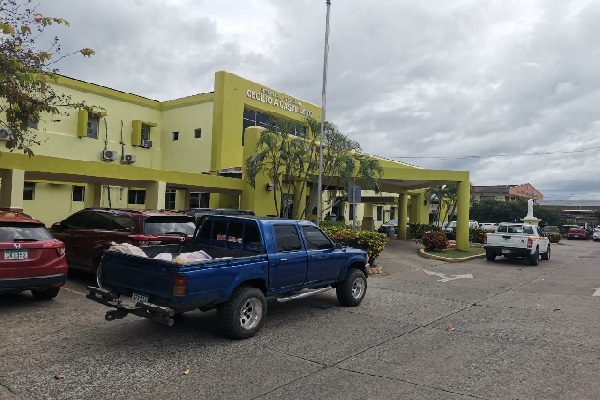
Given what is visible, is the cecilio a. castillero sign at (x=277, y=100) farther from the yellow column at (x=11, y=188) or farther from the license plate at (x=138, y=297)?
the license plate at (x=138, y=297)

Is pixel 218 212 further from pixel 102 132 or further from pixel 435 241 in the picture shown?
pixel 102 132

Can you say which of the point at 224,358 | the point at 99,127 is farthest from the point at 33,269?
the point at 99,127

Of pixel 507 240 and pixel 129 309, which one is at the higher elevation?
pixel 507 240

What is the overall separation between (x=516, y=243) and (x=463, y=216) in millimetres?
3324

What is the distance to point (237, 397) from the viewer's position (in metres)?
4.45

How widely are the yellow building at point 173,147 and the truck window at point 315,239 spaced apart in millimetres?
9608

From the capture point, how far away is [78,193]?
22922mm

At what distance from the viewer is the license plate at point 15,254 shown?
6.77 m

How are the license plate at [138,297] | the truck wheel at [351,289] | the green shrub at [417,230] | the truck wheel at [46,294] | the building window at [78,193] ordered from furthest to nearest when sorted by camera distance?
the green shrub at [417,230] → the building window at [78,193] → the truck wheel at [351,289] → the truck wheel at [46,294] → the license plate at [138,297]

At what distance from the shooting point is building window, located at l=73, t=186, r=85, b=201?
22.7 m

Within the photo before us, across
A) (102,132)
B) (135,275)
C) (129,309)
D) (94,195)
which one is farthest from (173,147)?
(129,309)

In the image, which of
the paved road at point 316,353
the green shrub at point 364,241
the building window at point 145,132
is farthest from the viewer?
the building window at point 145,132

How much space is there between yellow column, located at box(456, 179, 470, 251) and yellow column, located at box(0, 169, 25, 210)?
55.7 ft

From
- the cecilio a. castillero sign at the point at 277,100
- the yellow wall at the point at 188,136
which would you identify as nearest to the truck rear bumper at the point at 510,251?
the yellow wall at the point at 188,136
